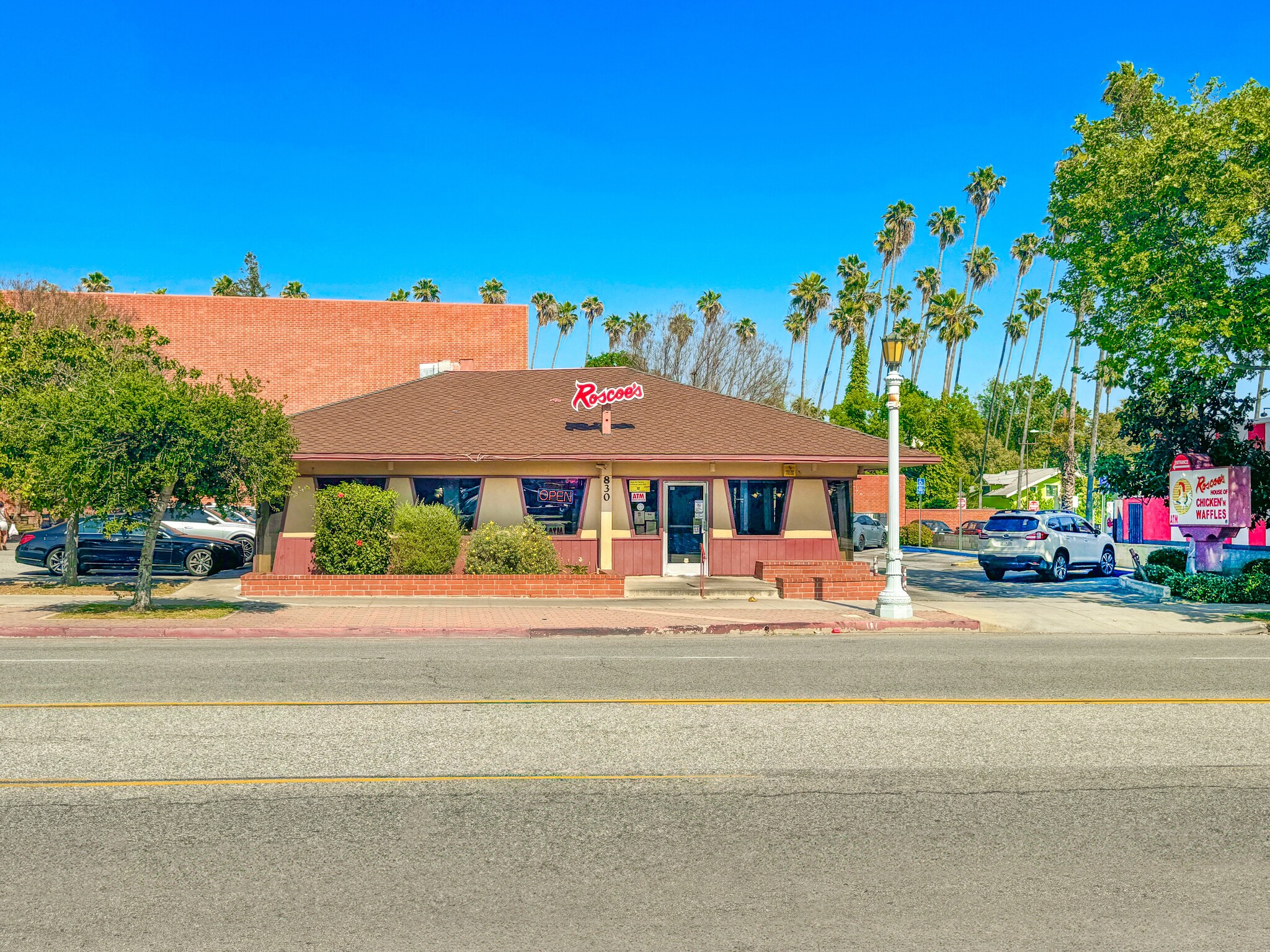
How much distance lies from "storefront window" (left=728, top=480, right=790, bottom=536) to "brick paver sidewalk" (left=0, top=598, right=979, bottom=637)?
163 inches

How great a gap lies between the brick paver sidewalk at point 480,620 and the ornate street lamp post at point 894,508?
0.36m

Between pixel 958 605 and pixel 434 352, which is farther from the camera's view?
pixel 434 352

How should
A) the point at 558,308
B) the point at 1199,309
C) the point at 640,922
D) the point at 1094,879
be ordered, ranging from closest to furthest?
the point at 640,922 → the point at 1094,879 → the point at 1199,309 → the point at 558,308

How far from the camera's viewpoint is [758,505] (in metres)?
24.0

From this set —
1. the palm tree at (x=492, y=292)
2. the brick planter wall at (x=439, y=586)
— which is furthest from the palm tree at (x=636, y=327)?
the brick planter wall at (x=439, y=586)

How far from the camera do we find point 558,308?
88.9 meters

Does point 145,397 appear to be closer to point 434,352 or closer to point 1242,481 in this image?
point 1242,481

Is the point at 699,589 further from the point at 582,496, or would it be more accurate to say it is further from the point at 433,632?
the point at 433,632

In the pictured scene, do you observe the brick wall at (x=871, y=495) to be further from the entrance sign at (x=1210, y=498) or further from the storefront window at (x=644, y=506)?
the storefront window at (x=644, y=506)

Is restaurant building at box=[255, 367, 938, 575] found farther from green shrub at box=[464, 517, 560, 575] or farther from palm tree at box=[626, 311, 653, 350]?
palm tree at box=[626, 311, 653, 350]

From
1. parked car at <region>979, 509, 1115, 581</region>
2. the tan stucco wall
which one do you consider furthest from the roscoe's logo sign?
parked car at <region>979, 509, 1115, 581</region>

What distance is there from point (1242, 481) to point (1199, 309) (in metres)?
4.25

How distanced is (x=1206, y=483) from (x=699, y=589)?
10722mm

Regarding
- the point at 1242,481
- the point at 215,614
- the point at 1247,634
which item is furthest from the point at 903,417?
the point at 215,614
